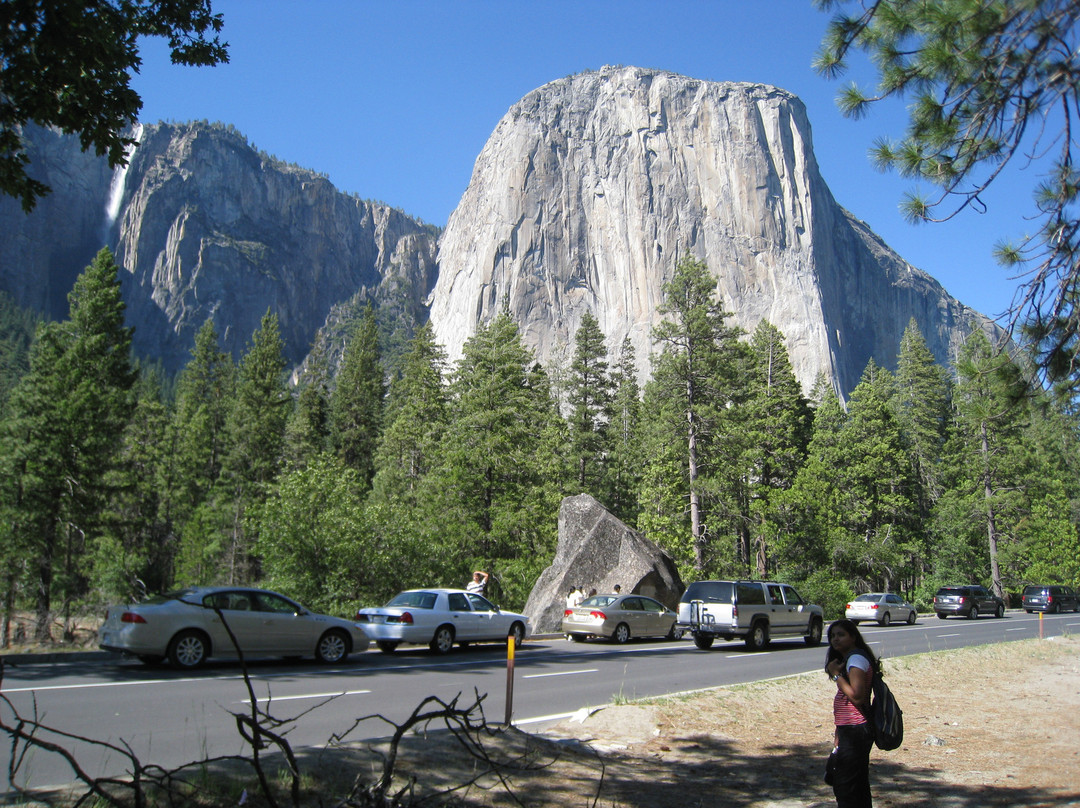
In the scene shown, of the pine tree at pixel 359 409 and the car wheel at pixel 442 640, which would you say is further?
the pine tree at pixel 359 409

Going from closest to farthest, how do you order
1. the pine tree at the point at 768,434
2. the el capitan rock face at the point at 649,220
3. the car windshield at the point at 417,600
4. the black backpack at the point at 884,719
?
the black backpack at the point at 884,719 → the car windshield at the point at 417,600 → the pine tree at the point at 768,434 → the el capitan rock face at the point at 649,220

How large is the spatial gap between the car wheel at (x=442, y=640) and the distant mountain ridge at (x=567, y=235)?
90.5 meters

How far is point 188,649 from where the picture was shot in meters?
12.1

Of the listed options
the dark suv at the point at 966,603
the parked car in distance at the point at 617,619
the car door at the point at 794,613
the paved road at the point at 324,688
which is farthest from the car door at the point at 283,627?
the dark suv at the point at 966,603

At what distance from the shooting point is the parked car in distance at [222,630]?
11.7m

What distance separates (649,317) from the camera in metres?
114

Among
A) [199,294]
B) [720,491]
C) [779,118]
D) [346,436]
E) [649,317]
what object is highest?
[779,118]

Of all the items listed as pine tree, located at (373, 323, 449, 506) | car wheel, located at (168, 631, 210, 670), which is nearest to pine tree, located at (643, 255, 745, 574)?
pine tree, located at (373, 323, 449, 506)

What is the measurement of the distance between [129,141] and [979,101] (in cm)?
747

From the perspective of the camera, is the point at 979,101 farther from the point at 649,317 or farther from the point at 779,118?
the point at 779,118

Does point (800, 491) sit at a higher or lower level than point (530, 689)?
higher

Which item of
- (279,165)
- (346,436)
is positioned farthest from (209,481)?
(279,165)

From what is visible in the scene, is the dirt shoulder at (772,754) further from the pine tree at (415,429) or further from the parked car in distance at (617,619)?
the pine tree at (415,429)

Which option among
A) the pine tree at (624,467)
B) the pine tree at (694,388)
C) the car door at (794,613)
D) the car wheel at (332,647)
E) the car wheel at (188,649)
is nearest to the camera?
the car wheel at (188,649)
